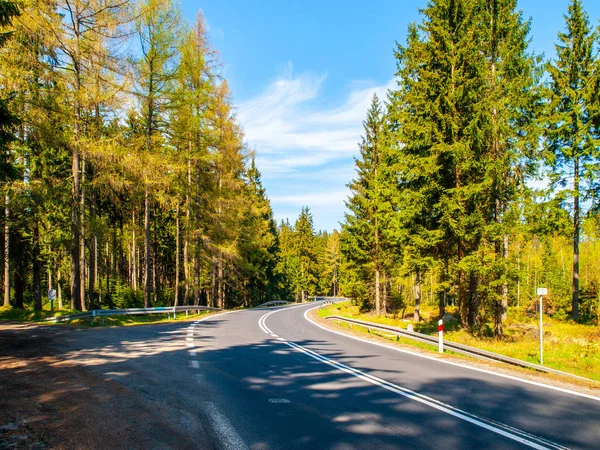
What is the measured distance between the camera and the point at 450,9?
1675 cm

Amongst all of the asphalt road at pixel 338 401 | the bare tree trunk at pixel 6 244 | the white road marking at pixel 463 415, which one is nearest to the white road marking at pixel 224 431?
the asphalt road at pixel 338 401

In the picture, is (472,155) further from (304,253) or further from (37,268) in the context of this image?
(304,253)

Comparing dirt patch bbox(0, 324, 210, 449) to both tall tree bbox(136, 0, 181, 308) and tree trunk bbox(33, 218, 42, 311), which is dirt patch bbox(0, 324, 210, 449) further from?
tree trunk bbox(33, 218, 42, 311)

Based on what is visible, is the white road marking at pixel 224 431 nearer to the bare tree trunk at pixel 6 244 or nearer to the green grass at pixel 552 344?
the green grass at pixel 552 344

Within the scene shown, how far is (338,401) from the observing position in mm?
6152

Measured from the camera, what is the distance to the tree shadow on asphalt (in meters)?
4.61

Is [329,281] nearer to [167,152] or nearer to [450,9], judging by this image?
[167,152]

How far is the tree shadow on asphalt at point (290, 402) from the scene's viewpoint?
4.61 metres

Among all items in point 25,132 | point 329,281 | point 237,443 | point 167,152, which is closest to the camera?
point 237,443

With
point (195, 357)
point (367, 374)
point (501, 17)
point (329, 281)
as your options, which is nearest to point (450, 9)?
point (501, 17)

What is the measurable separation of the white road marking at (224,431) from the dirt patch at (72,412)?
0.90 feet

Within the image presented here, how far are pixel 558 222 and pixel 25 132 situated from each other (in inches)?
947

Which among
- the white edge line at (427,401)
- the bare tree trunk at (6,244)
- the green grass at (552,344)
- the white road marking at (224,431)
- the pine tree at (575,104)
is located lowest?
the green grass at (552,344)

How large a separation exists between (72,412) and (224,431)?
88.5 inches
